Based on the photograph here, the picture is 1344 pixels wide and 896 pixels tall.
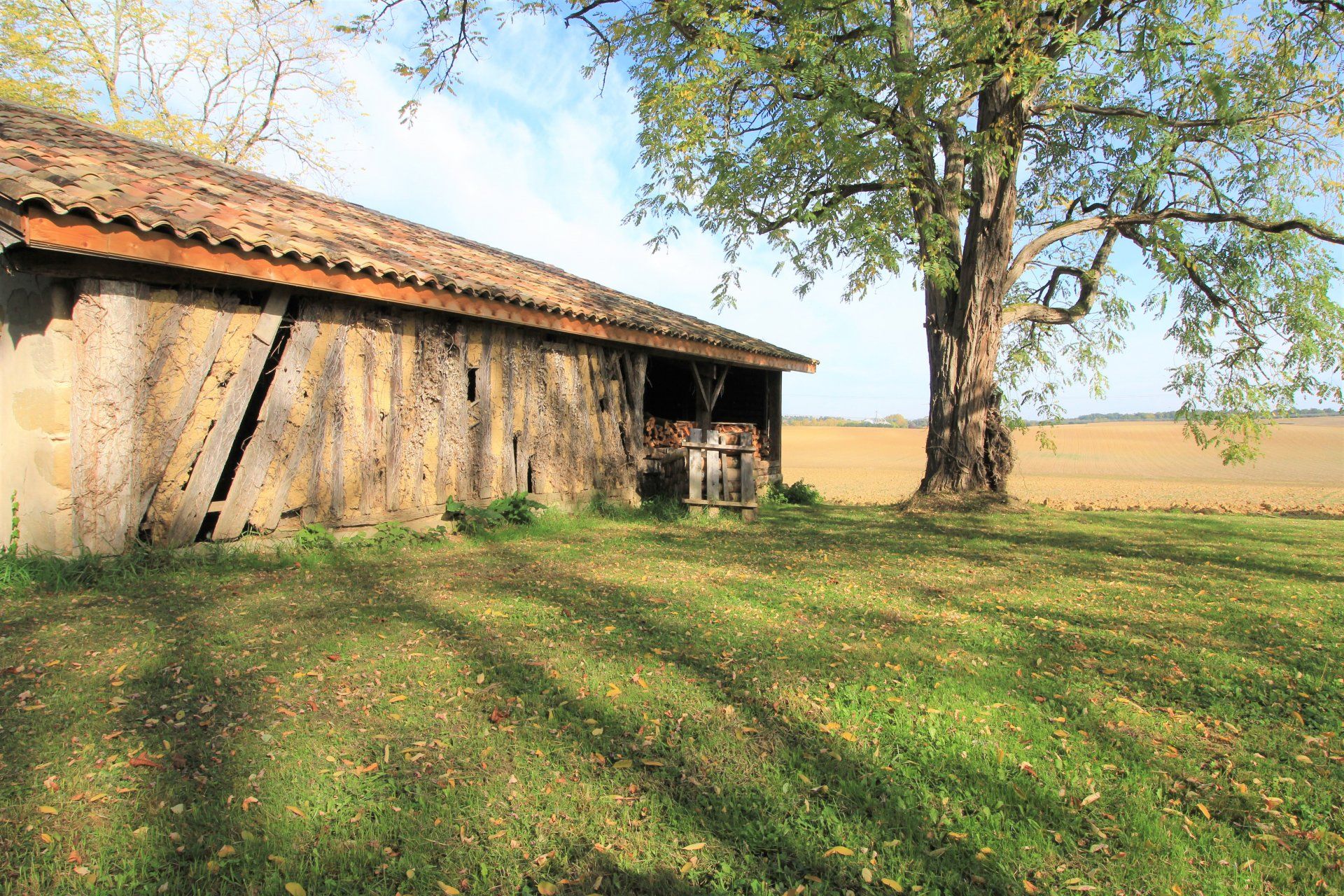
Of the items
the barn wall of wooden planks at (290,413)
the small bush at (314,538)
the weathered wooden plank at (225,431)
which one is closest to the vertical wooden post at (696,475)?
the barn wall of wooden planks at (290,413)

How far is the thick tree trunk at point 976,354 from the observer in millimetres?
11969

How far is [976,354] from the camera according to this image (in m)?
12.1

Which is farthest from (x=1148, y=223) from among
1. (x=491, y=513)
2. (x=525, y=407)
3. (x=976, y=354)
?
(x=491, y=513)

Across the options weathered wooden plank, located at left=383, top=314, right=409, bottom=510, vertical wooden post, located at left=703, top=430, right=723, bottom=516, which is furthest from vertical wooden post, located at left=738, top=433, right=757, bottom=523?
weathered wooden plank, located at left=383, top=314, right=409, bottom=510

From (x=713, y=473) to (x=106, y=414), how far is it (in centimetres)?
717

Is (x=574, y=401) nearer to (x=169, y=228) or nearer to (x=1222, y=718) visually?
(x=169, y=228)

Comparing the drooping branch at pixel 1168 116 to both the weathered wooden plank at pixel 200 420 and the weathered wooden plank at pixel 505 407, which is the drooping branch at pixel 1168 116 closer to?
the weathered wooden plank at pixel 505 407

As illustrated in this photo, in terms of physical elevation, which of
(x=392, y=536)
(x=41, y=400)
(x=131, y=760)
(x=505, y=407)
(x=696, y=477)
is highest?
(x=505, y=407)

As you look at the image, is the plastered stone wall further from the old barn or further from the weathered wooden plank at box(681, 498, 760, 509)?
the weathered wooden plank at box(681, 498, 760, 509)

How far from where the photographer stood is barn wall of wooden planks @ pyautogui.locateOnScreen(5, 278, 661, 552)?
5504 millimetres

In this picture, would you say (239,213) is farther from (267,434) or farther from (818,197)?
(818,197)

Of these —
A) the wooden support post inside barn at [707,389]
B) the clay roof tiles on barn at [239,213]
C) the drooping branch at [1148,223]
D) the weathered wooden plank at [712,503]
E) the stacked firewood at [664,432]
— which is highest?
the drooping branch at [1148,223]

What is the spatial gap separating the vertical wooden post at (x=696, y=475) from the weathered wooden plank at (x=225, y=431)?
18.7ft

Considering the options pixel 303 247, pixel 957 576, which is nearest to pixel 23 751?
pixel 303 247
